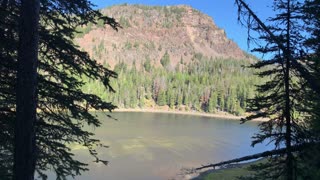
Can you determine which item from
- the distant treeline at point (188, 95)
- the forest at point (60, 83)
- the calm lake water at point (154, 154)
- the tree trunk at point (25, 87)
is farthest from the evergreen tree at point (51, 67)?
the distant treeline at point (188, 95)

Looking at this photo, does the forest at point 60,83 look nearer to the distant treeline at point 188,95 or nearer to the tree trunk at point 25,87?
the tree trunk at point 25,87

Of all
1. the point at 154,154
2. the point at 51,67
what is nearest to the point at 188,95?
the point at 154,154

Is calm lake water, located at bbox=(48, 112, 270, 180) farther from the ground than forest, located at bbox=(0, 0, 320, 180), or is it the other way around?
forest, located at bbox=(0, 0, 320, 180)

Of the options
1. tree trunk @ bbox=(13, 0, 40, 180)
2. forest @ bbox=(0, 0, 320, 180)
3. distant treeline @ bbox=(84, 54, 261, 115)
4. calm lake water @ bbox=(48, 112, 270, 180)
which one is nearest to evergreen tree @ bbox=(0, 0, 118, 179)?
forest @ bbox=(0, 0, 320, 180)

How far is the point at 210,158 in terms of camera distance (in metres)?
54.9

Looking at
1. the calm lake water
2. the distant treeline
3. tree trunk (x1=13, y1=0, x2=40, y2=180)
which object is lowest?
the calm lake water

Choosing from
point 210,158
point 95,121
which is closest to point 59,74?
point 95,121

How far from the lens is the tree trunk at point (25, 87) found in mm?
4777

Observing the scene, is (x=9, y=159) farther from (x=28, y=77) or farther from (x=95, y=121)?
(x=28, y=77)

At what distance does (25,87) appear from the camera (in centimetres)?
480


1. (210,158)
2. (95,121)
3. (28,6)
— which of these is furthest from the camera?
(210,158)

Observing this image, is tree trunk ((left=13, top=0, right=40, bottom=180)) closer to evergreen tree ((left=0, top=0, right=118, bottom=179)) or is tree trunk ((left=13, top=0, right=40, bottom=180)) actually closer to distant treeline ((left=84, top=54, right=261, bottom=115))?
evergreen tree ((left=0, top=0, right=118, bottom=179))

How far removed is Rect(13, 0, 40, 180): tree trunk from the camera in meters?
4.78

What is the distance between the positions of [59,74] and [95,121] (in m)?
1.50
